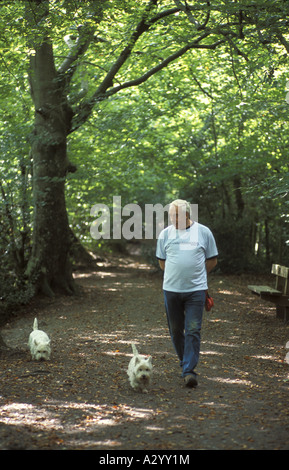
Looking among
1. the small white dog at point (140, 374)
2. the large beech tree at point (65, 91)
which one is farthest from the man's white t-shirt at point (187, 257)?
the large beech tree at point (65, 91)

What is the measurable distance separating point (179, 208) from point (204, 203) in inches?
537

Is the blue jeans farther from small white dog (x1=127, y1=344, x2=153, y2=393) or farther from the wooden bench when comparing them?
the wooden bench

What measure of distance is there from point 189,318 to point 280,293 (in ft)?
15.2

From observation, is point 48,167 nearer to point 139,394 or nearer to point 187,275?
point 187,275

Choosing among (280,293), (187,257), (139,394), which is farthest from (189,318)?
(280,293)

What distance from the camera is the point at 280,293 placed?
1034 centimetres

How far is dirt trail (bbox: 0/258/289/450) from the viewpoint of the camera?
15.2 ft

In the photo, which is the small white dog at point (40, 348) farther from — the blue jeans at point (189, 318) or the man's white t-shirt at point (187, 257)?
the man's white t-shirt at point (187, 257)

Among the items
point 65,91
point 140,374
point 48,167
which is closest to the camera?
point 140,374

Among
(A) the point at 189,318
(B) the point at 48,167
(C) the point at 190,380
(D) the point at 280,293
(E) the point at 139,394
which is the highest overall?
(B) the point at 48,167

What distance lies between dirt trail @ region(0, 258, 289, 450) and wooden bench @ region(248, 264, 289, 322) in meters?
0.30

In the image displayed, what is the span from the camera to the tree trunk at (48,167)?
13797 mm

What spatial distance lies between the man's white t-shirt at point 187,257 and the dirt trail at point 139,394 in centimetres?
121
